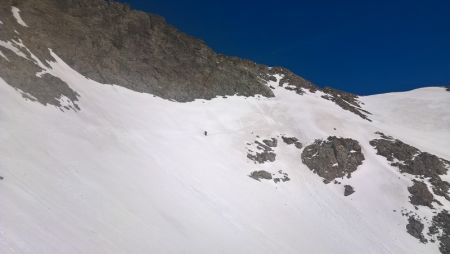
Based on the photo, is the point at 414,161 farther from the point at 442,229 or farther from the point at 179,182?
the point at 179,182

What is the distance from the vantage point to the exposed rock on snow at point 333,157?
33.5 meters

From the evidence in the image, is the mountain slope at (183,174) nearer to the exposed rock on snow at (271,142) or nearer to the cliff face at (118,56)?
the exposed rock on snow at (271,142)

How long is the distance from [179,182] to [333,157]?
14134 mm

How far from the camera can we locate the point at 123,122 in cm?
2886

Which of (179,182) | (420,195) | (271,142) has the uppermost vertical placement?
(420,195)

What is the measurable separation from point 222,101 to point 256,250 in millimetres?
20286

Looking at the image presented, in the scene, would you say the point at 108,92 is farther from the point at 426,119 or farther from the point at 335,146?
the point at 426,119

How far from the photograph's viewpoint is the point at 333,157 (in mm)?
34625

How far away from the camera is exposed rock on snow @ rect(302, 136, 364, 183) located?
110 ft

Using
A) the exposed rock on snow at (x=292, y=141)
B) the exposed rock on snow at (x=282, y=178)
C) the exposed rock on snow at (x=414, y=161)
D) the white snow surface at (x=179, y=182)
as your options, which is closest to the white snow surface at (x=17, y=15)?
the white snow surface at (x=179, y=182)

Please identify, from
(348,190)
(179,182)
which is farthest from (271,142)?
(179,182)

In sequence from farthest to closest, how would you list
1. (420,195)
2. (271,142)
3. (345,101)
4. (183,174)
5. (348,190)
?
(345,101) → (271,142) → (348,190) → (420,195) → (183,174)

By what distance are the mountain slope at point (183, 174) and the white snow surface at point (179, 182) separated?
0.26 feet

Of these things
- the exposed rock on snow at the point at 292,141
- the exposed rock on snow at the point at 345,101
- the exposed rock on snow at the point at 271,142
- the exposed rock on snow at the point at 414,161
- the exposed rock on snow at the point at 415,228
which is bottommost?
the exposed rock on snow at the point at 415,228
